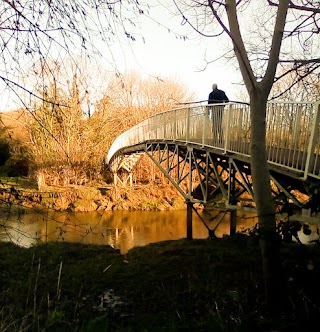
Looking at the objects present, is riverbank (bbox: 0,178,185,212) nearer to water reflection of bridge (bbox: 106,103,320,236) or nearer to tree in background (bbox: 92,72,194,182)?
tree in background (bbox: 92,72,194,182)

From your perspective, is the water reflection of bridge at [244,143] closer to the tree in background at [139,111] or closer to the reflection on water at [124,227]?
the reflection on water at [124,227]

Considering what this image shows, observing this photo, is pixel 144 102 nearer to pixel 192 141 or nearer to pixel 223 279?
Answer: pixel 192 141

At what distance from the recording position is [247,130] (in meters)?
7.41

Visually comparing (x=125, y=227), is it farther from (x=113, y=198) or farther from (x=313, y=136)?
(x=313, y=136)

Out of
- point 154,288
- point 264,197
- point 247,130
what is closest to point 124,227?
point 247,130

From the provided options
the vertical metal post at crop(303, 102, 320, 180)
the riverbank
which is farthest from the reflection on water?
the vertical metal post at crop(303, 102, 320, 180)

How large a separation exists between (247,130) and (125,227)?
9.79 m

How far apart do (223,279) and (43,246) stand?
494 cm

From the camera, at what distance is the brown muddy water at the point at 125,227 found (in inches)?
475

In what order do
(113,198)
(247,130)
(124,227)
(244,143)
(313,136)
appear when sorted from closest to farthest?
(313,136)
(247,130)
(244,143)
(124,227)
(113,198)

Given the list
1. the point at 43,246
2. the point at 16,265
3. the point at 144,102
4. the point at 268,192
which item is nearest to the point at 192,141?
the point at 43,246

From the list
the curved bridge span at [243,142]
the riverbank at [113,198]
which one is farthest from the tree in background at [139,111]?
the curved bridge span at [243,142]

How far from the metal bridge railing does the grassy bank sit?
4.86 ft

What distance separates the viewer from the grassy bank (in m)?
3.00
